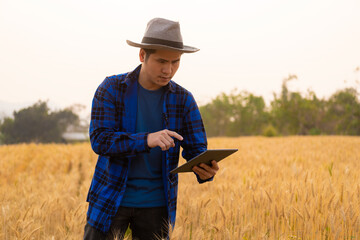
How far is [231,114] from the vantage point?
5753 centimetres

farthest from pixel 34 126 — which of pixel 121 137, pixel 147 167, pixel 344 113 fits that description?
pixel 344 113

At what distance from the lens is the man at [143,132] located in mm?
2018

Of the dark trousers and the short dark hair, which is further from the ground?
the short dark hair

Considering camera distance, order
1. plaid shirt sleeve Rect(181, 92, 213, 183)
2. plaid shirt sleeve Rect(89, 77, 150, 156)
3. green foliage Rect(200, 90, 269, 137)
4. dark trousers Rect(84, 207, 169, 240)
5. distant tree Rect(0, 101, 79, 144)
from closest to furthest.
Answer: plaid shirt sleeve Rect(89, 77, 150, 156) → dark trousers Rect(84, 207, 169, 240) → plaid shirt sleeve Rect(181, 92, 213, 183) → distant tree Rect(0, 101, 79, 144) → green foliage Rect(200, 90, 269, 137)

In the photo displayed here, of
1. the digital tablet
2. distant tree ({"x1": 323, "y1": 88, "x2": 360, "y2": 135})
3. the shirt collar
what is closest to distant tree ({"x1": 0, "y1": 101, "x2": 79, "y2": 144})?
the shirt collar

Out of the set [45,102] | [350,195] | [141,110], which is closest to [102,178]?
[141,110]

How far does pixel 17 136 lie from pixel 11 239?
26872mm

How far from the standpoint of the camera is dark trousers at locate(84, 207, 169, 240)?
211cm

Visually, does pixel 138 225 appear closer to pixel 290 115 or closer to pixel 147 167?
pixel 147 167

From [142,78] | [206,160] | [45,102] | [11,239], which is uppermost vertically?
[45,102]

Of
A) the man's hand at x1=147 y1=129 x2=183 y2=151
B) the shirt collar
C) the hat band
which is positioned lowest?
the man's hand at x1=147 y1=129 x2=183 y2=151

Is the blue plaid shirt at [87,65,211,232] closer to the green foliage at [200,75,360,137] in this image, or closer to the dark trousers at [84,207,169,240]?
the dark trousers at [84,207,169,240]

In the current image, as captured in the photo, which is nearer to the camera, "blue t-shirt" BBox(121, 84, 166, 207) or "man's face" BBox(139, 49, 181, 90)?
"man's face" BBox(139, 49, 181, 90)

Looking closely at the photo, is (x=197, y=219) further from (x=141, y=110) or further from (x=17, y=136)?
(x=17, y=136)
